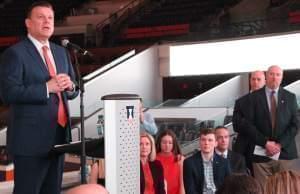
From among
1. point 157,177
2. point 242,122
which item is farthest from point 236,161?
point 157,177

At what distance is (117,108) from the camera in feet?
8.05

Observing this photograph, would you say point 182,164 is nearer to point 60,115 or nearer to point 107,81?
point 60,115

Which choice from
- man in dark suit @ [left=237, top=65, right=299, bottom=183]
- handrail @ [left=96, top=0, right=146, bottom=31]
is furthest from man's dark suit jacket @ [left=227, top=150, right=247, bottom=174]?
handrail @ [left=96, top=0, right=146, bottom=31]

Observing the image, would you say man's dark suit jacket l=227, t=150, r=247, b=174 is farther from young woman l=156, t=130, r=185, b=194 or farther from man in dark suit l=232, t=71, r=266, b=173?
young woman l=156, t=130, r=185, b=194

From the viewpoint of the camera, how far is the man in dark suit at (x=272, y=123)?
4.52m

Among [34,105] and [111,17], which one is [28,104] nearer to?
[34,105]

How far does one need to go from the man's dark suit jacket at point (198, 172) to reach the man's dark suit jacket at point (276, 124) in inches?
18.9

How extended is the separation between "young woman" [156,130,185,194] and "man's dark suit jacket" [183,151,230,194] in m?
0.25

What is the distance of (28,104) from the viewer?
2.46 metres

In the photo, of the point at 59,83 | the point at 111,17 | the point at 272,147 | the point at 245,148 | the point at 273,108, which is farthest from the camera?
the point at 111,17


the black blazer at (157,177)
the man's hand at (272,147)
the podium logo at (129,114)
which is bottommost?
the black blazer at (157,177)

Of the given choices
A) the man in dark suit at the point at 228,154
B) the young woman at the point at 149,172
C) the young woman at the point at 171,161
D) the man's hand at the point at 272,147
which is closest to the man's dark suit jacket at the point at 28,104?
the young woman at the point at 149,172

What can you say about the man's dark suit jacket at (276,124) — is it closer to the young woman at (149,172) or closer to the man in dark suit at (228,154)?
the man in dark suit at (228,154)

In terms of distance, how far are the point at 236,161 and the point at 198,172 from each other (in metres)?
0.53
